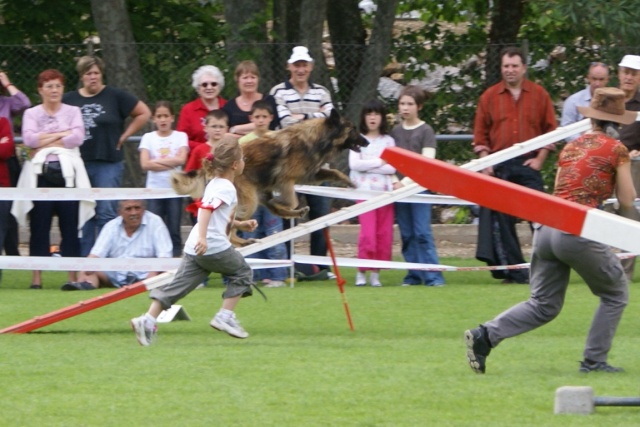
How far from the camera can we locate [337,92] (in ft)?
52.1

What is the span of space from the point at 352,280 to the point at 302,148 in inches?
114

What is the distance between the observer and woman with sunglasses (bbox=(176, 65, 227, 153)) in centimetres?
1215

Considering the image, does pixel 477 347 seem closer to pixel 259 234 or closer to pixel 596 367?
pixel 596 367

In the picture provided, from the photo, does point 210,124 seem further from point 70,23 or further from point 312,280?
point 70,23

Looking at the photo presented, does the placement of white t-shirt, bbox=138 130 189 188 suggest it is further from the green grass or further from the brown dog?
the brown dog

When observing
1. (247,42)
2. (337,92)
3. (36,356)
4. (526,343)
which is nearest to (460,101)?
(337,92)

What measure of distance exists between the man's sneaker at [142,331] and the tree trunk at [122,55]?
651 cm

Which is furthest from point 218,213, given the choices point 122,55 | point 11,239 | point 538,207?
point 122,55

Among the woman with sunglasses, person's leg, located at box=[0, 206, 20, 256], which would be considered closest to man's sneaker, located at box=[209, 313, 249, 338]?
the woman with sunglasses

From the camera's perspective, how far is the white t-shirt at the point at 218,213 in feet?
27.8

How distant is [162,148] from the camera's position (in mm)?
12211

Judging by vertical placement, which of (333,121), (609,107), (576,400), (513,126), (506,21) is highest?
(506,21)

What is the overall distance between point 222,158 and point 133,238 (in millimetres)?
3688

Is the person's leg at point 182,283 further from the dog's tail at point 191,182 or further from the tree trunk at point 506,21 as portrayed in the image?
the tree trunk at point 506,21
